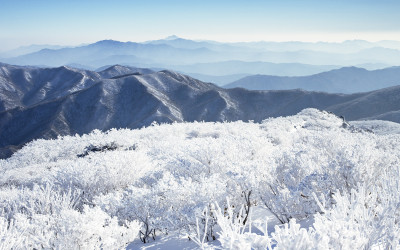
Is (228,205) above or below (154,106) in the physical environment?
above

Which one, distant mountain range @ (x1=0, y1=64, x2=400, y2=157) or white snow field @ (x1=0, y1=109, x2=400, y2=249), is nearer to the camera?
white snow field @ (x1=0, y1=109, x2=400, y2=249)

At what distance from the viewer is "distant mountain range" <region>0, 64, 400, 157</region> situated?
123062mm

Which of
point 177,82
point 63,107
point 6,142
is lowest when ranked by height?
point 6,142

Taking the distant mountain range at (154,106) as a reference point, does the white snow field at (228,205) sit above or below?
above

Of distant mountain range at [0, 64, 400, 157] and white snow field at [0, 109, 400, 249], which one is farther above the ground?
white snow field at [0, 109, 400, 249]

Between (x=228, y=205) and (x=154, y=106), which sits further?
(x=154, y=106)

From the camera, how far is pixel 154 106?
433ft

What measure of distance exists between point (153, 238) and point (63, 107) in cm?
13620

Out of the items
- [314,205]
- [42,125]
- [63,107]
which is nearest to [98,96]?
[63,107]

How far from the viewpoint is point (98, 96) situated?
454 feet

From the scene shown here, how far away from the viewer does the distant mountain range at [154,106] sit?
123062 millimetres

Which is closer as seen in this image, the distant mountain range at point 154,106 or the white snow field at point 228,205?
the white snow field at point 228,205

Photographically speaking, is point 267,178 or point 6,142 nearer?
point 267,178

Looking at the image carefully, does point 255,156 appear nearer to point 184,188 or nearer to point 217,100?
point 184,188
